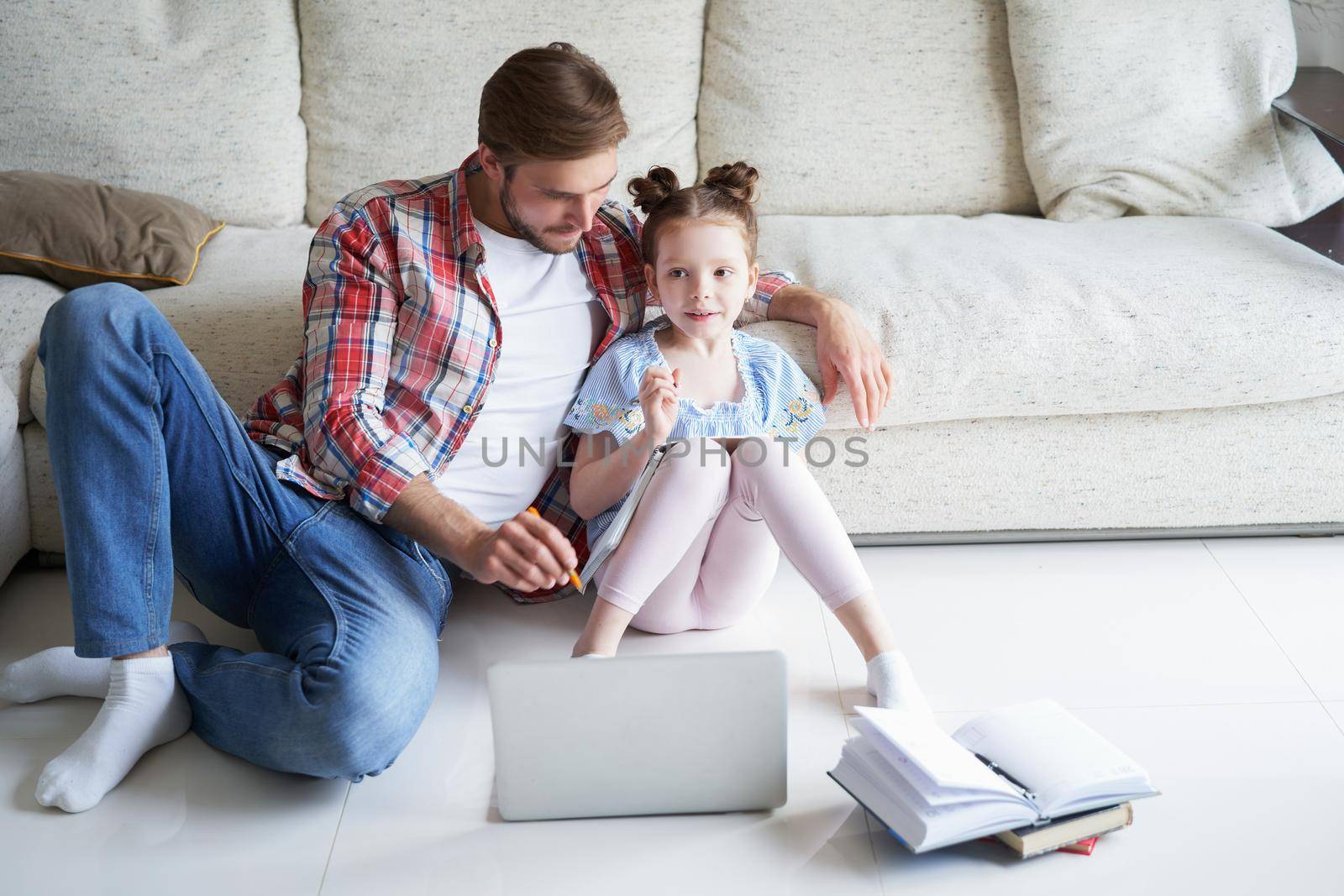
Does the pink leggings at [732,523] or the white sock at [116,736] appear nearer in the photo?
the white sock at [116,736]

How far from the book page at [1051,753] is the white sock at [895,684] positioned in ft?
0.35

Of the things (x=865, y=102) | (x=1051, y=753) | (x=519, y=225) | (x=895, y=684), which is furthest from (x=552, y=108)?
(x=865, y=102)

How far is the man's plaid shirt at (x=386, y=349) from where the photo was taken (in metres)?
1.50

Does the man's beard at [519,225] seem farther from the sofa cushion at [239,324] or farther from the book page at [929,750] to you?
the book page at [929,750]

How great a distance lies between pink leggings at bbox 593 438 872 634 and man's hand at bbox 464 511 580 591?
19 cm

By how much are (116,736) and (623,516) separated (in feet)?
2.21

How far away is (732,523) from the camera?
1.62 metres

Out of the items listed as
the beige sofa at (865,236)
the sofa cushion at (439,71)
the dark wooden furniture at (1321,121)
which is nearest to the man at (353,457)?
the beige sofa at (865,236)

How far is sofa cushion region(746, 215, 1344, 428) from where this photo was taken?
1.80 metres

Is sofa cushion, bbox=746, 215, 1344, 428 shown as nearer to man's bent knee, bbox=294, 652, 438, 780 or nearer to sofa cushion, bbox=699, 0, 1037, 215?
sofa cushion, bbox=699, 0, 1037, 215

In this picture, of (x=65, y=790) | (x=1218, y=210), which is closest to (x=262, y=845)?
(x=65, y=790)

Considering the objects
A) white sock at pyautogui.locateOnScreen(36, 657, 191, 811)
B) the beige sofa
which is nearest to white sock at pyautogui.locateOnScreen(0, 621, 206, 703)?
white sock at pyautogui.locateOnScreen(36, 657, 191, 811)

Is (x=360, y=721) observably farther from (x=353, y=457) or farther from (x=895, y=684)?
(x=895, y=684)

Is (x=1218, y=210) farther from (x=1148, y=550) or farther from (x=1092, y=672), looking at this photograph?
(x=1092, y=672)
